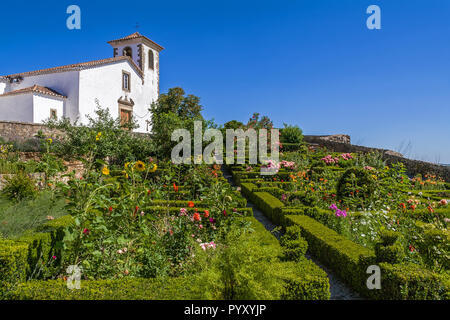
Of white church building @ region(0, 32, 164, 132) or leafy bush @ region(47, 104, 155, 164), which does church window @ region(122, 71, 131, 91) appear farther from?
leafy bush @ region(47, 104, 155, 164)

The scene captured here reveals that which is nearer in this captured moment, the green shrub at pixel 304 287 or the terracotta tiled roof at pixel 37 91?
the green shrub at pixel 304 287

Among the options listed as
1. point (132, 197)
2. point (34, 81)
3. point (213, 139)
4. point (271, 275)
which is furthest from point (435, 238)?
point (34, 81)

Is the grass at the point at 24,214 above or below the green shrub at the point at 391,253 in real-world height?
above

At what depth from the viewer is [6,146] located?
33.5ft

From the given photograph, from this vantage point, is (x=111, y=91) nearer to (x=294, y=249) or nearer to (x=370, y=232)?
(x=370, y=232)

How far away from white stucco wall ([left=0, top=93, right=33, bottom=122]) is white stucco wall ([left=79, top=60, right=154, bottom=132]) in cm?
274

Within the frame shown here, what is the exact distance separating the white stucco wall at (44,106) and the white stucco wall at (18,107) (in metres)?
0.24

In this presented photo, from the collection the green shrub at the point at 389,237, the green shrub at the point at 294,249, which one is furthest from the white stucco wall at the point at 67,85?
the green shrub at the point at 389,237

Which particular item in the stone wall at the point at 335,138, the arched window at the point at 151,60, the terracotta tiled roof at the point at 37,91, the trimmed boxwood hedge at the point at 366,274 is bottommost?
the trimmed boxwood hedge at the point at 366,274

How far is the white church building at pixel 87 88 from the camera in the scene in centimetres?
1750

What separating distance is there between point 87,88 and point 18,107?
3967 mm

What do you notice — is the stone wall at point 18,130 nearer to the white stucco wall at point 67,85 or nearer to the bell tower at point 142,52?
the white stucco wall at point 67,85

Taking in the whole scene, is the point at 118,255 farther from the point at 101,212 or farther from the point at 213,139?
the point at 213,139

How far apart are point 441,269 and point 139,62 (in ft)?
84.0
